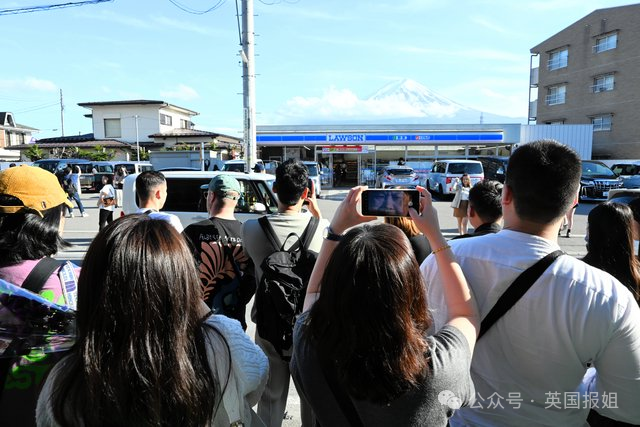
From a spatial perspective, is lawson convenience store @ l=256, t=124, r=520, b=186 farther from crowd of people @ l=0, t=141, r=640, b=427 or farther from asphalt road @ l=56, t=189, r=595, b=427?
crowd of people @ l=0, t=141, r=640, b=427

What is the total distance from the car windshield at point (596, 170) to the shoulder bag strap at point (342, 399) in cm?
2133

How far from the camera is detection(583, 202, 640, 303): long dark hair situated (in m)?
2.20

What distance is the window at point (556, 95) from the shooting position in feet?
122

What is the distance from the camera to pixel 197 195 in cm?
741

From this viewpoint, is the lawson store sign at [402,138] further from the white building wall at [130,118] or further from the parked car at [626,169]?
the white building wall at [130,118]

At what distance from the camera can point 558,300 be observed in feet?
4.85

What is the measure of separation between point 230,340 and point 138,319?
0.29 meters

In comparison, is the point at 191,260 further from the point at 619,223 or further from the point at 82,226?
the point at 82,226

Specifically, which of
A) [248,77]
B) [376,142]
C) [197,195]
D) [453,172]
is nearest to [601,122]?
A: [376,142]

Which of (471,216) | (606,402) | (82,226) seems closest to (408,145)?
(82,226)

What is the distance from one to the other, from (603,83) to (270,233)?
1567 inches

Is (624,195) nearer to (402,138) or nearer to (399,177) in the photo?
(399,177)

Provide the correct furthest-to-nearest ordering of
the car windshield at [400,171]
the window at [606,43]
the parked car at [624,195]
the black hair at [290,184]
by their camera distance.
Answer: the window at [606,43] → the car windshield at [400,171] → the parked car at [624,195] → the black hair at [290,184]

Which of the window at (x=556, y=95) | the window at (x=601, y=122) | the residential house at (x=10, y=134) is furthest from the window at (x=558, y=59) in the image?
the residential house at (x=10, y=134)
